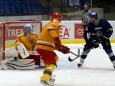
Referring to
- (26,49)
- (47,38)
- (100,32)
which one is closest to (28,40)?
(26,49)

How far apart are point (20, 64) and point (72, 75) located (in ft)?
3.17

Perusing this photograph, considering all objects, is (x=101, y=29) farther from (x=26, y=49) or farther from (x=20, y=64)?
(x=20, y=64)

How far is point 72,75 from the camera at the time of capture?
504 centimetres

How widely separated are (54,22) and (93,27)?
164cm

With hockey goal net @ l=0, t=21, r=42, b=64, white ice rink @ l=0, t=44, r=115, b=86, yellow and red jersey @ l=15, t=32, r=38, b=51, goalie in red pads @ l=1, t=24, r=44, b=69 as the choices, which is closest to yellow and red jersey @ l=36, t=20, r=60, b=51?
white ice rink @ l=0, t=44, r=115, b=86

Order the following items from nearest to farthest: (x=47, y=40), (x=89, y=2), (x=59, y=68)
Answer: (x=47, y=40) → (x=59, y=68) → (x=89, y=2)

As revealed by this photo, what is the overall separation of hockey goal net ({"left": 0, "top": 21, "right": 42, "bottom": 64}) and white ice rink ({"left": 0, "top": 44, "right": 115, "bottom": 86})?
52 cm

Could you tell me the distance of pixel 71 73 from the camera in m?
5.21

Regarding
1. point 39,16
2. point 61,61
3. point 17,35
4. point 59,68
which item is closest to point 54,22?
point 59,68

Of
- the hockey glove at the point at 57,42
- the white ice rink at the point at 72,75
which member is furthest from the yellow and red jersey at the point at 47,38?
the white ice rink at the point at 72,75

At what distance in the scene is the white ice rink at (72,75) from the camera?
4.38 metres

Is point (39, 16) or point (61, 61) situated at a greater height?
point (39, 16)

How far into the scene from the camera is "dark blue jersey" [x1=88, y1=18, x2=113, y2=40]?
17.6 ft

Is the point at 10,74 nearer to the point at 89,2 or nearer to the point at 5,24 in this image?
the point at 5,24
